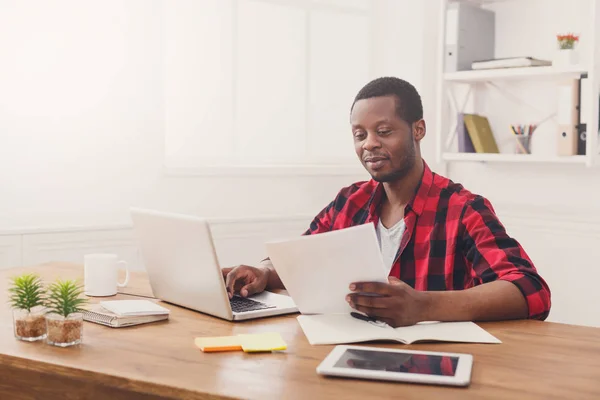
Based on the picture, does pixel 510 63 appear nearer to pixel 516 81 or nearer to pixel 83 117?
pixel 516 81

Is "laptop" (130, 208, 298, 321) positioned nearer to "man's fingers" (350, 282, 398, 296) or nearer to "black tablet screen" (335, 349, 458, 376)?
"man's fingers" (350, 282, 398, 296)

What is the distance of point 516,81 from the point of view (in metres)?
3.53

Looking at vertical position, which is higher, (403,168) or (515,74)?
(515,74)

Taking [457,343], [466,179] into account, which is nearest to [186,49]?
[466,179]

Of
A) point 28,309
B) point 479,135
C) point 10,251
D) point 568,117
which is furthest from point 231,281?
point 479,135

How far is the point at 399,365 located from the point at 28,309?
741 millimetres

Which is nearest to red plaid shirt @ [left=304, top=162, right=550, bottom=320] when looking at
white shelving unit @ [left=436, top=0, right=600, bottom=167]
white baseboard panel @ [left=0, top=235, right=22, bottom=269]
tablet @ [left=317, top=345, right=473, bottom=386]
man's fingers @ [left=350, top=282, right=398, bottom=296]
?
man's fingers @ [left=350, top=282, right=398, bottom=296]

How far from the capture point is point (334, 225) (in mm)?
2248

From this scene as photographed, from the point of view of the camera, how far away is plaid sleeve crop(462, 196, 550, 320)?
169cm

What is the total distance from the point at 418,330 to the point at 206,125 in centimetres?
237

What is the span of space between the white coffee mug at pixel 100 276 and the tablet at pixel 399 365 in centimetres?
81

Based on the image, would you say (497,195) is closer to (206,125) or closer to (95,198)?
(206,125)

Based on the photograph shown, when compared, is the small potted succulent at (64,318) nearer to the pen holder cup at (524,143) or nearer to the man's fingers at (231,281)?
the man's fingers at (231,281)

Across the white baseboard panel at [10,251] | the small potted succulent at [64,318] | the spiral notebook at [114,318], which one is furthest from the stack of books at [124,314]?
the white baseboard panel at [10,251]
